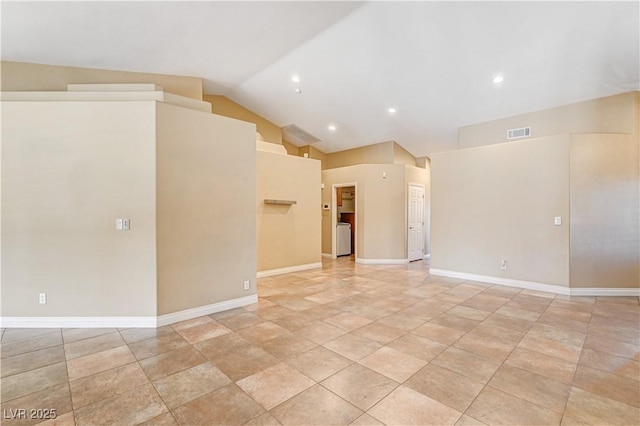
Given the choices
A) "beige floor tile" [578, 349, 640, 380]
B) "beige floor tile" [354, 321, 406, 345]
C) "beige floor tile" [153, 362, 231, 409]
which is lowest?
"beige floor tile" [578, 349, 640, 380]

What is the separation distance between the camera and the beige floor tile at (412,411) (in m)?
1.93

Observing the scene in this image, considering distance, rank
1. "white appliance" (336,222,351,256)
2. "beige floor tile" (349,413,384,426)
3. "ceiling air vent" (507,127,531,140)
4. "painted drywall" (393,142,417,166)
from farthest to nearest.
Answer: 1. "white appliance" (336,222,351,256)
2. "painted drywall" (393,142,417,166)
3. "ceiling air vent" (507,127,531,140)
4. "beige floor tile" (349,413,384,426)

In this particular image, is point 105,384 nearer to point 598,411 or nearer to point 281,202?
point 598,411

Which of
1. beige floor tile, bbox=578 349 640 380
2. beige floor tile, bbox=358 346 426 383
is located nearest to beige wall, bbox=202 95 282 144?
beige floor tile, bbox=358 346 426 383

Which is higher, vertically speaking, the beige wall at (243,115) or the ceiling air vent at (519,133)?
the beige wall at (243,115)

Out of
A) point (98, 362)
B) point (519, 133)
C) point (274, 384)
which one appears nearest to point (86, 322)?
point (98, 362)

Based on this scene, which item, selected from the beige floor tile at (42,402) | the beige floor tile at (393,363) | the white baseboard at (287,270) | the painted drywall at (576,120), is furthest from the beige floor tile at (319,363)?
the painted drywall at (576,120)

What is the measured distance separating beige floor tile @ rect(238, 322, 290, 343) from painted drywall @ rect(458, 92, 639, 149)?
5861 mm

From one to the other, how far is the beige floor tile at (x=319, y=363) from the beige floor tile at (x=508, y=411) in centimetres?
105

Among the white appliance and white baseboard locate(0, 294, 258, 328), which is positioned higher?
A: the white appliance

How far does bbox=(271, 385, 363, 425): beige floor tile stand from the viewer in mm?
1932

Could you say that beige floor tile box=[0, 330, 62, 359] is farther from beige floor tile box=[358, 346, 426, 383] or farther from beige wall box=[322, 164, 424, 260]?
beige wall box=[322, 164, 424, 260]

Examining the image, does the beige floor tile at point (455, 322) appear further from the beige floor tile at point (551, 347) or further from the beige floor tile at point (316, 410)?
the beige floor tile at point (316, 410)

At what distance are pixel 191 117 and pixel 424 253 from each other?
7.46 m
